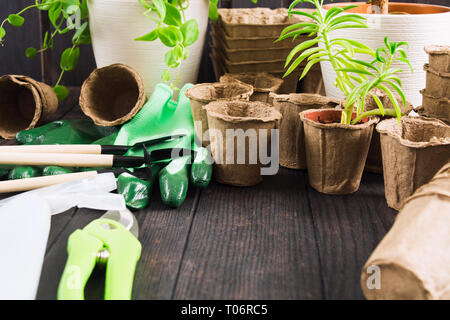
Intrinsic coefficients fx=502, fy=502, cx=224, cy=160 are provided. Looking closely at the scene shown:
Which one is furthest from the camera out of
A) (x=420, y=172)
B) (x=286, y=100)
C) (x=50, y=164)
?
(x=286, y=100)

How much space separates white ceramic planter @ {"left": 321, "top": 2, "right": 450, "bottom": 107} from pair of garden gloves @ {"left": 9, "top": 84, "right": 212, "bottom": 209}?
1.53ft

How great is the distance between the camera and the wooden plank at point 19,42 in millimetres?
1718

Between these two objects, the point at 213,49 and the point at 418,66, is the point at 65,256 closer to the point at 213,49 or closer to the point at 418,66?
the point at 418,66

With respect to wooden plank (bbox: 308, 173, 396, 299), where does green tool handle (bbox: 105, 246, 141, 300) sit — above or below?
above

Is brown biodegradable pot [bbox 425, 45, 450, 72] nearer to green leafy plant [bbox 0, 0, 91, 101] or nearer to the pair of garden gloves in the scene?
the pair of garden gloves

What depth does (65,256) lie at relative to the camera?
0.83 m

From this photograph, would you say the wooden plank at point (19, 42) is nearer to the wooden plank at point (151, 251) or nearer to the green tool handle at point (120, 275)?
the wooden plank at point (151, 251)

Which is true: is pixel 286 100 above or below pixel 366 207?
above

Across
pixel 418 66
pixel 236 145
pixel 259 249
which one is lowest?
pixel 259 249

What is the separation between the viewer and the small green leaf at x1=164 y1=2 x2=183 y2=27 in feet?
4.19

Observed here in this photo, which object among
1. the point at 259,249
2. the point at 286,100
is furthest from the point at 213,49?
the point at 259,249

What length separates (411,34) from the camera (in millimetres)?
1172

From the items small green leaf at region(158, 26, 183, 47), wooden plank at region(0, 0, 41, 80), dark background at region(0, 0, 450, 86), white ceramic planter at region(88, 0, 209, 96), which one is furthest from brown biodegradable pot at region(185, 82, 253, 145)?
wooden plank at region(0, 0, 41, 80)
